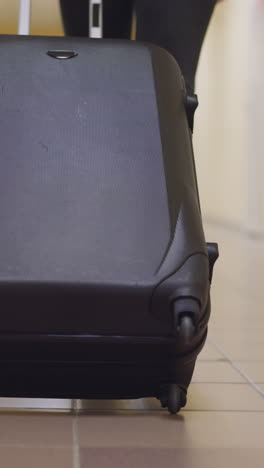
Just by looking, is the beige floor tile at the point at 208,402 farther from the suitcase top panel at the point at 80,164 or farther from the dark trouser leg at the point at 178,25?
the dark trouser leg at the point at 178,25

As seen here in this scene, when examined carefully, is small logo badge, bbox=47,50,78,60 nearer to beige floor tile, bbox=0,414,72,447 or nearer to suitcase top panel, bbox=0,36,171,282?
suitcase top panel, bbox=0,36,171,282

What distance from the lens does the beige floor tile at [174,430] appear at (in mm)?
702

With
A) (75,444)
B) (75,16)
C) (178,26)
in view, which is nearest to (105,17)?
(75,16)

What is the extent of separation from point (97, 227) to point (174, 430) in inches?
7.7

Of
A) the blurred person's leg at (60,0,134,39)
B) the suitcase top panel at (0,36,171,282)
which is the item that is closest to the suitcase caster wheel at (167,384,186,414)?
the suitcase top panel at (0,36,171,282)

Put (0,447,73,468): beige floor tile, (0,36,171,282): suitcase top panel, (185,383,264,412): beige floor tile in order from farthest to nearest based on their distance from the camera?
(185,383,264,412): beige floor tile → (0,36,171,282): suitcase top panel → (0,447,73,468): beige floor tile

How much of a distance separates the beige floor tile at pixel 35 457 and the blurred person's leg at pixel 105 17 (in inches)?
33.9

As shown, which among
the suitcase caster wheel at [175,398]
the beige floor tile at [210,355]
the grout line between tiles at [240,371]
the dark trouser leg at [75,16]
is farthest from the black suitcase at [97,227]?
the dark trouser leg at [75,16]

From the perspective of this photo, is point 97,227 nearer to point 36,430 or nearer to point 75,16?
point 36,430

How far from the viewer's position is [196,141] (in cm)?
623

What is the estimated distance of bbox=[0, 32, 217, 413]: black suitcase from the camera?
→ 72 centimetres

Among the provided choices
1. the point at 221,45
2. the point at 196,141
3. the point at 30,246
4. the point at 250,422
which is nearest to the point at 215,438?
the point at 250,422

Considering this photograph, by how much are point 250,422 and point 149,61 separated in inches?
15.1

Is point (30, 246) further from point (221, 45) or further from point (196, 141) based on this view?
point (196, 141)
